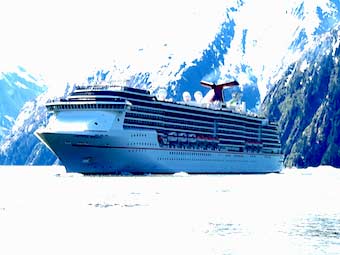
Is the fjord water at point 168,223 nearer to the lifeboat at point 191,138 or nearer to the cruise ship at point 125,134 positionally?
the cruise ship at point 125,134

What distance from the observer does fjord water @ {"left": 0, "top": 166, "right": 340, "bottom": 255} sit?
51.1 m

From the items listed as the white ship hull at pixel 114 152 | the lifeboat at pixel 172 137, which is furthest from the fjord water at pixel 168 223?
the lifeboat at pixel 172 137

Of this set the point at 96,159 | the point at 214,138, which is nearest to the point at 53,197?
the point at 96,159

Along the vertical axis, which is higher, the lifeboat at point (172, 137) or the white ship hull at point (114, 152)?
the lifeboat at point (172, 137)

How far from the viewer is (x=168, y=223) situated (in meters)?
62.6

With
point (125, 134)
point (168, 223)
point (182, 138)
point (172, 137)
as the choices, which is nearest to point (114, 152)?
point (125, 134)

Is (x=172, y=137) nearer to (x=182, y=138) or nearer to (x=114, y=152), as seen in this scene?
(x=182, y=138)

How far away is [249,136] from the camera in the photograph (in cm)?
19612

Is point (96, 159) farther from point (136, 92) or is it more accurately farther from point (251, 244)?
point (251, 244)

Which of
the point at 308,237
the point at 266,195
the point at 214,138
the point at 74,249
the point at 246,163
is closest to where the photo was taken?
the point at 74,249

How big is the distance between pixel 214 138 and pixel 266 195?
82.4 m

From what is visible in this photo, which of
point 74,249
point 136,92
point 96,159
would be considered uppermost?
point 136,92

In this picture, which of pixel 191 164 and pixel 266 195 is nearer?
pixel 266 195

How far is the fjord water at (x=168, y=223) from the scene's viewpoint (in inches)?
2013
